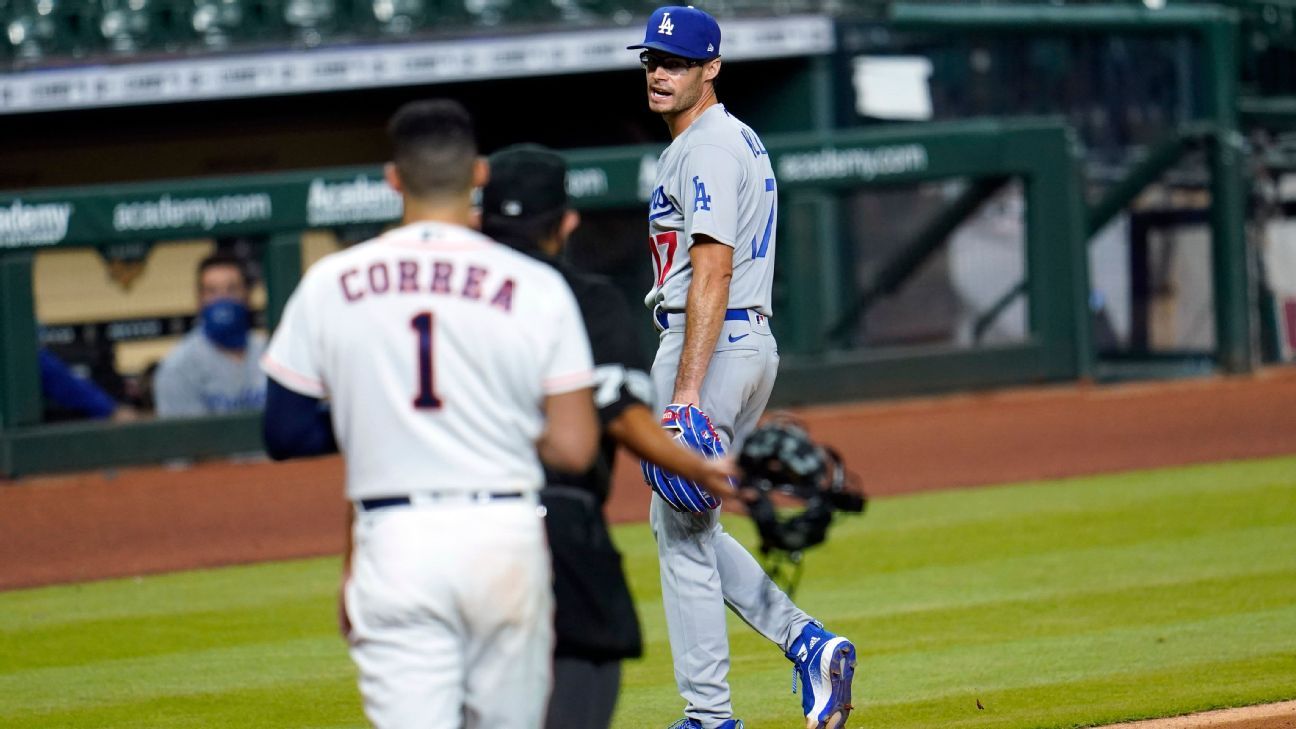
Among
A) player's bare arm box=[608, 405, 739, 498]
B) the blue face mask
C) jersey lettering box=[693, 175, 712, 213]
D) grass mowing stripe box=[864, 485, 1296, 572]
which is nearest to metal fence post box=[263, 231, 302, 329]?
the blue face mask

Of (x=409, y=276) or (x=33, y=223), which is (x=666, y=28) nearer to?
(x=409, y=276)

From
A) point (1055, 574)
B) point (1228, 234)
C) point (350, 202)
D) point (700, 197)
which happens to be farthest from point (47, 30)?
point (700, 197)

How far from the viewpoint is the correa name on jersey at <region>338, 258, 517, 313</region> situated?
123 inches

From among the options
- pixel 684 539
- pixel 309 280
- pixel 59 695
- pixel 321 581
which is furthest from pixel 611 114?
pixel 309 280

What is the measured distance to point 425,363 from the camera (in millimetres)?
3104

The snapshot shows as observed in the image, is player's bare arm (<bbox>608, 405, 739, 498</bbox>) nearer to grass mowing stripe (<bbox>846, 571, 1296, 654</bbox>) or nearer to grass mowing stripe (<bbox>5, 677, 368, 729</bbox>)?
grass mowing stripe (<bbox>5, 677, 368, 729</bbox>)

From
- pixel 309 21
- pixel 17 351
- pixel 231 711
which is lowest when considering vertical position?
pixel 231 711

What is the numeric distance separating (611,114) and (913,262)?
14.0 feet

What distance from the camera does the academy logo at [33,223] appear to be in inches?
495

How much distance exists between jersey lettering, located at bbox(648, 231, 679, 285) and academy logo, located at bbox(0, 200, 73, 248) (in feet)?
28.8

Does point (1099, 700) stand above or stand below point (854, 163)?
below

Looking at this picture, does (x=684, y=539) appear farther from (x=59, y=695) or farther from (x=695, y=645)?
(x=59, y=695)

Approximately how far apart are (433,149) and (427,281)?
24 centimetres

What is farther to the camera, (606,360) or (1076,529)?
(1076,529)
